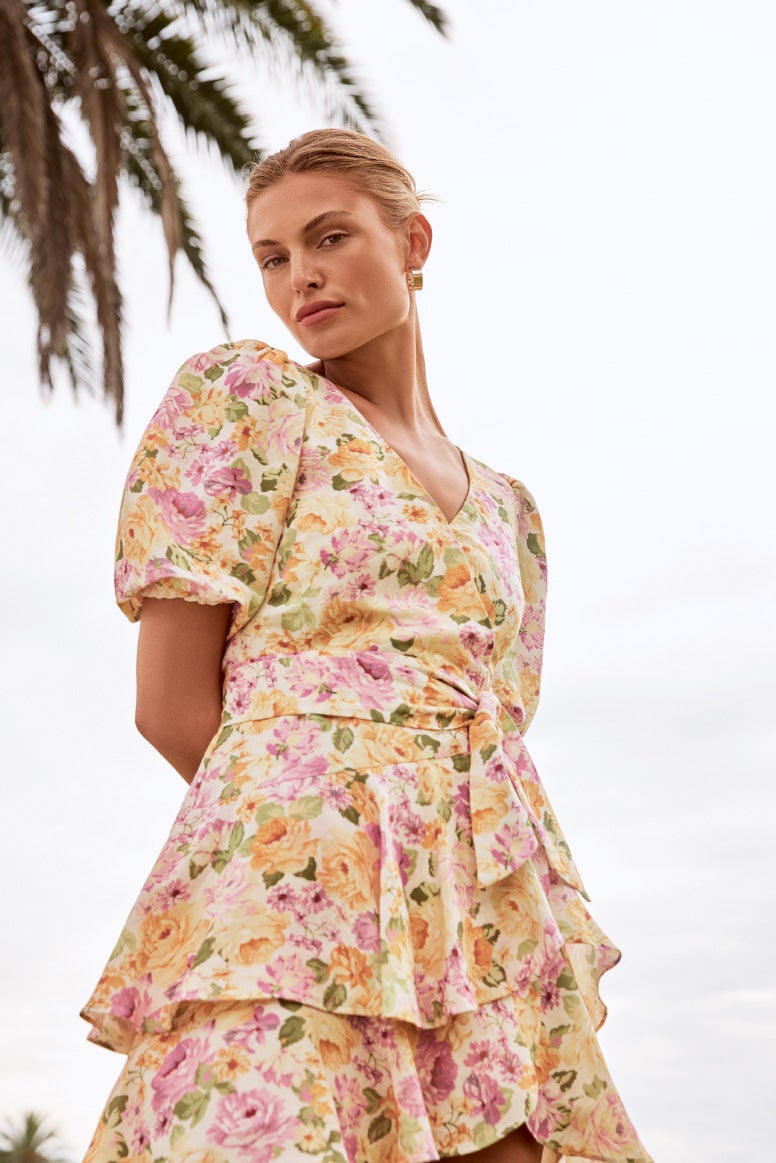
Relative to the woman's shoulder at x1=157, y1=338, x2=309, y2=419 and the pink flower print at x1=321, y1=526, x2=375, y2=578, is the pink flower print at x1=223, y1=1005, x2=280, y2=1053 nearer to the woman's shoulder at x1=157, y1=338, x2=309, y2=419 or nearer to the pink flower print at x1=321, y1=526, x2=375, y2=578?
the pink flower print at x1=321, y1=526, x2=375, y2=578

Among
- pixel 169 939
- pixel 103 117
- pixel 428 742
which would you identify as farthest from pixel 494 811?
pixel 103 117

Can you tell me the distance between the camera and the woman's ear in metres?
2.41

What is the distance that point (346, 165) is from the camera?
2299mm

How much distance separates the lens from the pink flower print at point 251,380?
6.91 feet

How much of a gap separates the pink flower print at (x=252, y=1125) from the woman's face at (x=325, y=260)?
1.12 metres

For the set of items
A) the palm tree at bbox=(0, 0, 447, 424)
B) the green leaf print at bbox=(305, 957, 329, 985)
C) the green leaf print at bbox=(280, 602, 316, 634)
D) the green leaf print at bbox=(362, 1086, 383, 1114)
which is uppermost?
the palm tree at bbox=(0, 0, 447, 424)

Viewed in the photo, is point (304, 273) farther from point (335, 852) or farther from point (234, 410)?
point (335, 852)

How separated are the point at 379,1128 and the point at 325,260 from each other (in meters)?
1.21

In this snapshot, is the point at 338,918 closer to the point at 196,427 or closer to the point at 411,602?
the point at 411,602

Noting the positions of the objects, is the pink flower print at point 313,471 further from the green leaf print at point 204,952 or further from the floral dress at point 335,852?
the green leaf print at point 204,952

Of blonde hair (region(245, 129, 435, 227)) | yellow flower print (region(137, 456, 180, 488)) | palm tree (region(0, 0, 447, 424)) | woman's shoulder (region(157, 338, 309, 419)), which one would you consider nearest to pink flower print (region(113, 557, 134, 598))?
yellow flower print (region(137, 456, 180, 488))

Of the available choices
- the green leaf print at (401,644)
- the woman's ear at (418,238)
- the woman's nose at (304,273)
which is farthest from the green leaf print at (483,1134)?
the woman's ear at (418,238)

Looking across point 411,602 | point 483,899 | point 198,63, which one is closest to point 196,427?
point 411,602

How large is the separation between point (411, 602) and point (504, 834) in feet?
1.07
